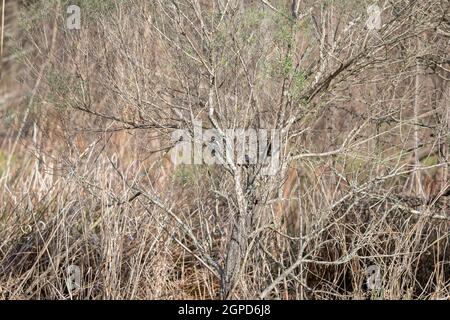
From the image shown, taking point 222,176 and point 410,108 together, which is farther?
point 410,108

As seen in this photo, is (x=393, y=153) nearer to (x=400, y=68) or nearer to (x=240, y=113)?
(x=400, y=68)

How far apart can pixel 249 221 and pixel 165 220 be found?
788 millimetres

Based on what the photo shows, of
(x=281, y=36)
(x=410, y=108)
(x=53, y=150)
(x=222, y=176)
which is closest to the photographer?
(x=281, y=36)

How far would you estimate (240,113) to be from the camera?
17.1ft

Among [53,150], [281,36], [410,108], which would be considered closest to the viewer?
[281,36]

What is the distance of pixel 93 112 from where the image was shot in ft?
18.4

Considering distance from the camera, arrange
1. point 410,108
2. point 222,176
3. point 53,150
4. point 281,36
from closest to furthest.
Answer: point 281,36, point 222,176, point 410,108, point 53,150

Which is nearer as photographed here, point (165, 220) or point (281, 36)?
point (281, 36)

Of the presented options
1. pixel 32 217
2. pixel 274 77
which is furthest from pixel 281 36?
pixel 32 217

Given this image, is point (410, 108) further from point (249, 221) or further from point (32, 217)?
point (32, 217)
